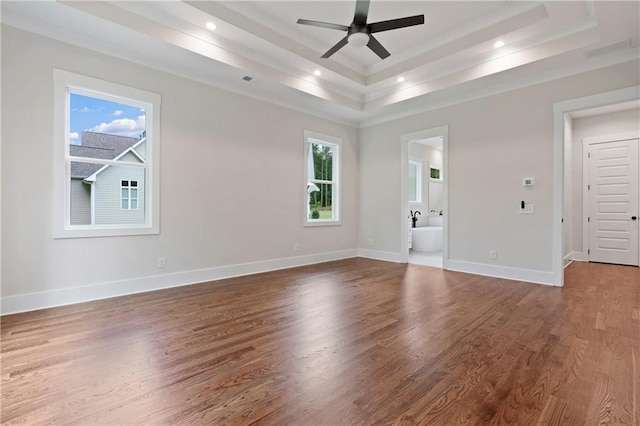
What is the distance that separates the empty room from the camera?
1875mm

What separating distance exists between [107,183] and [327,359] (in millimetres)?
3414

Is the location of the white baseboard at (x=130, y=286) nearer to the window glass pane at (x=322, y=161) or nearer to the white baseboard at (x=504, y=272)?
the window glass pane at (x=322, y=161)

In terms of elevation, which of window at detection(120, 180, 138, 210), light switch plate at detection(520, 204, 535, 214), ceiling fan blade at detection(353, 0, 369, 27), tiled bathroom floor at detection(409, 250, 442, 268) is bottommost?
tiled bathroom floor at detection(409, 250, 442, 268)

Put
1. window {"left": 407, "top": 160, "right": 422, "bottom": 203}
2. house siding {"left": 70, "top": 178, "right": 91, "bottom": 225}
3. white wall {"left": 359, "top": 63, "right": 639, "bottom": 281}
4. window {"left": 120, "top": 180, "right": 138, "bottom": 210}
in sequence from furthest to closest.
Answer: window {"left": 407, "top": 160, "right": 422, "bottom": 203}
white wall {"left": 359, "top": 63, "right": 639, "bottom": 281}
window {"left": 120, "top": 180, "right": 138, "bottom": 210}
house siding {"left": 70, "top": 178, "right": 91, "bottom": 225}

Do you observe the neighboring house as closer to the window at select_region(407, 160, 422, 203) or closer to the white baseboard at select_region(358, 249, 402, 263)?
the white baseboard at select_region(358, 249, 402, 263)

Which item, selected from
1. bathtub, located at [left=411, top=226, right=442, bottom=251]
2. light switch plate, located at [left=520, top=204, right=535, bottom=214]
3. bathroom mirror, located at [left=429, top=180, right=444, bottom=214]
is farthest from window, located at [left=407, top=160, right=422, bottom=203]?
light switch plate, located at [left=520, top=204, right=535, bottom=214]

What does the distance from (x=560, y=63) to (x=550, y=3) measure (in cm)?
97

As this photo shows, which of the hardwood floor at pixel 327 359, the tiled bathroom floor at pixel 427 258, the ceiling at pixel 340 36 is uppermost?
the ceiling at pixel 340 36

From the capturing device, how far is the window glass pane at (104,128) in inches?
138

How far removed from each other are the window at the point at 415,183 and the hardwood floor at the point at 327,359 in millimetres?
5395

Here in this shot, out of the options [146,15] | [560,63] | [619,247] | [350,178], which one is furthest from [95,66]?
[619,247]

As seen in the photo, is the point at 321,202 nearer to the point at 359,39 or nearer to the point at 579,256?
the point at 359,39

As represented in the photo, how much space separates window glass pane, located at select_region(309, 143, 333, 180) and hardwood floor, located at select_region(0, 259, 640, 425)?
10.1ft

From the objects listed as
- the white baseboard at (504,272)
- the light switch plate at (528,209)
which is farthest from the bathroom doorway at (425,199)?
the light switch plate at (528,209)
